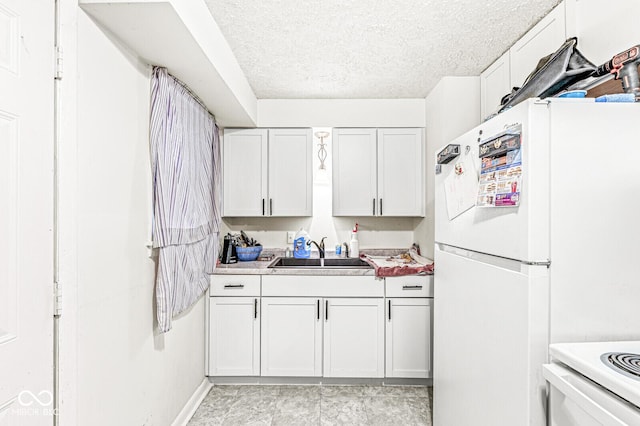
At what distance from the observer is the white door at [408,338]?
2.51 m

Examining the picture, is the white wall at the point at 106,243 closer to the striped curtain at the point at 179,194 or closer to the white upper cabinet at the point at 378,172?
the striped curtain at the point at 179,194

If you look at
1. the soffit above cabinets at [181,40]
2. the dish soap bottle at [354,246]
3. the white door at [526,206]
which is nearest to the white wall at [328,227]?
the dish soap bottle at [354,246]

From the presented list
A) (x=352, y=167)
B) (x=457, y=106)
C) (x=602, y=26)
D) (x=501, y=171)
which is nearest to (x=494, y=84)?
(x=457, y=106)

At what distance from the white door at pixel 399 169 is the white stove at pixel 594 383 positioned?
200cm

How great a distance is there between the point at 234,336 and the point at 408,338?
138 cm

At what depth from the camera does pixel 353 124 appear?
297 centimetres

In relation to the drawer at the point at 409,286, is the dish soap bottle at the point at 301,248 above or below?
above

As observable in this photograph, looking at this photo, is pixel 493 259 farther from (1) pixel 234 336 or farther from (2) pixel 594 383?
(1) pixel 234 336

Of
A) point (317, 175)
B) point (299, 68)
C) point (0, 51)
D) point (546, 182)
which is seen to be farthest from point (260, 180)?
point (546, 182)

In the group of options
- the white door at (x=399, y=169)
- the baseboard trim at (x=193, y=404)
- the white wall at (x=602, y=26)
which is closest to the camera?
the white wall at (x=602, y=26)

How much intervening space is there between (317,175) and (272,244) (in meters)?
0.83

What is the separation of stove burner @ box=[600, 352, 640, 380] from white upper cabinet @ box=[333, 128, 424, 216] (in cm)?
206

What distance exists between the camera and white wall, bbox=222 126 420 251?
3211 millimetres

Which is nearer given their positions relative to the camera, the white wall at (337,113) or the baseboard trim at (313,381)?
the baseboard trim at (313,381)
